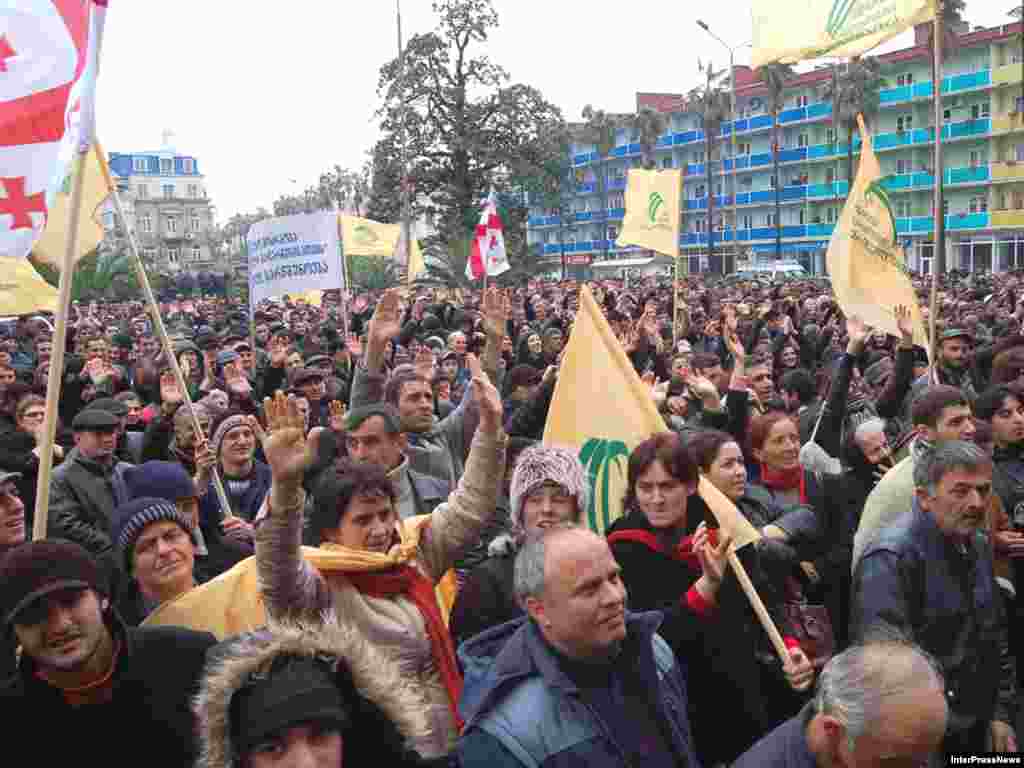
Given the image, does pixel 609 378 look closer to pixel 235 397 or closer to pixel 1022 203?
pixel 235 397

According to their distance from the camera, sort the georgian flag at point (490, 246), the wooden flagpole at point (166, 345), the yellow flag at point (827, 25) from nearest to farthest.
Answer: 1. the wooden flagpole at point (166, 345)
2. the yellow flag at point (827, 25)
3. the georgian flag at point (490, 246)

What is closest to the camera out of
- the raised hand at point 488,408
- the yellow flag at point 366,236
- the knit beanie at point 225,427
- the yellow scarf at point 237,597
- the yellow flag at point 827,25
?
the yellow scarf at point 237,597

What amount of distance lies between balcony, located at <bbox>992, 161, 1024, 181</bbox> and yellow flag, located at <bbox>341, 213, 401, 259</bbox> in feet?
168

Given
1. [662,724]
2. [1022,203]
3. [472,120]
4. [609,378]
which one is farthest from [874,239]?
[1022,203]

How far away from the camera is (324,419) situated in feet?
23.8

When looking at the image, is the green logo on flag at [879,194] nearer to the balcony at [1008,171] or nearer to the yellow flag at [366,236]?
the yellow flag at [366,236]

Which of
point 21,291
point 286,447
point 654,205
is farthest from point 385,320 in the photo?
point 654,205

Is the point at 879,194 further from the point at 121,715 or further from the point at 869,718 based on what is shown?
the point at 121,715

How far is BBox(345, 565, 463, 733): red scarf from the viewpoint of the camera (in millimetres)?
3050

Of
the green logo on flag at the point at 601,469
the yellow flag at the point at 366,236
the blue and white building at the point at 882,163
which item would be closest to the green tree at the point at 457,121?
the blue and white building at the point at 882,163

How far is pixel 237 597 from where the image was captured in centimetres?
319

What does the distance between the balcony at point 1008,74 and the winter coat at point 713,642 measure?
204 ft

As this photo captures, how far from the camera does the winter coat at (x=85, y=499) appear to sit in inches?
180

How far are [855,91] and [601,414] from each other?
6315cm
